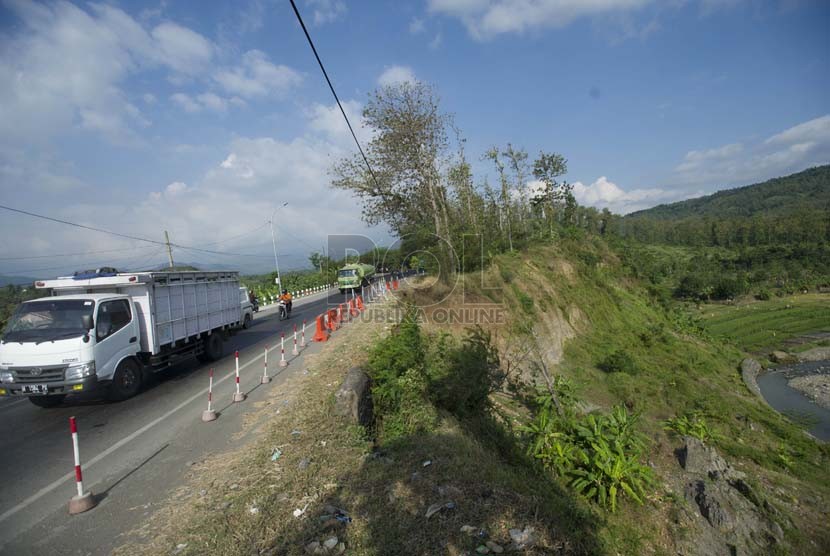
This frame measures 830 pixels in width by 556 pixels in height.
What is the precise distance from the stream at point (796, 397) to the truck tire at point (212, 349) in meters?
33.1

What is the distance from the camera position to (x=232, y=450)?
641 centimetres

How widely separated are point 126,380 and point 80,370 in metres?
1.28

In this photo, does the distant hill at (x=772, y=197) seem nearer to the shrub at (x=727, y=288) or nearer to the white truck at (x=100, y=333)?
the shrub at (x=727, y=288)

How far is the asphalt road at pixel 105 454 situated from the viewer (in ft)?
15.0

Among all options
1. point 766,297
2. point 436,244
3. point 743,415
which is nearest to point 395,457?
point 436,244

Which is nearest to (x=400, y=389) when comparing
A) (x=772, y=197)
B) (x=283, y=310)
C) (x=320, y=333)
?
(x=320, y=333)

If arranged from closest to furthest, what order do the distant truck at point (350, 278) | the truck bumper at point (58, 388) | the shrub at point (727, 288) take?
the truck bumper at point (58, 388)
the distant truck at point (350, 278)
the shrub at point (727, 288)

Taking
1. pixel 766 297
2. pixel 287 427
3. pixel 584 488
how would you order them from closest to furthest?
pixel 287 427 < pixel 584 488 < pixel 766 297

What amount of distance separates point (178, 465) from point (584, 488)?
7236 mm

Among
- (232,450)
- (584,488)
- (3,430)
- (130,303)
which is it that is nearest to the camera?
(232,450)

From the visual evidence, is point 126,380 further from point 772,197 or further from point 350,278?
point 772,197

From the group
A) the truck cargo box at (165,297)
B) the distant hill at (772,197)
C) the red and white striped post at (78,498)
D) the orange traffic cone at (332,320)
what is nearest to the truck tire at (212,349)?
the truck cargo box at (165,297)

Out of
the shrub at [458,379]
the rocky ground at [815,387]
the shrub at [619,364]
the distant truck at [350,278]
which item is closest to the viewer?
the shrub at [458,379]

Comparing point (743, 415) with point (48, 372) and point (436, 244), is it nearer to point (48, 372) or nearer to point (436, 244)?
point (436, 244)
